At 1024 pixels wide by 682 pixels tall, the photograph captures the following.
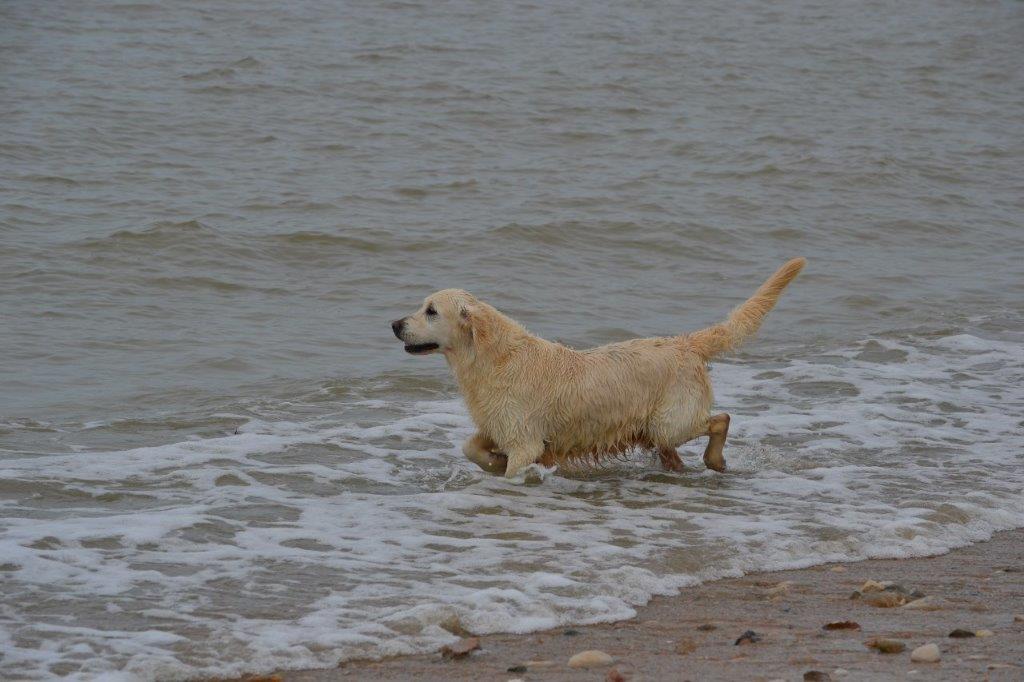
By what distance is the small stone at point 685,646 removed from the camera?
188 inches

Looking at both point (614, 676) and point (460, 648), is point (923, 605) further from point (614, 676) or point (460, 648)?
point (460, 648)

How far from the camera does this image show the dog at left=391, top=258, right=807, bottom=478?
25.5 feet

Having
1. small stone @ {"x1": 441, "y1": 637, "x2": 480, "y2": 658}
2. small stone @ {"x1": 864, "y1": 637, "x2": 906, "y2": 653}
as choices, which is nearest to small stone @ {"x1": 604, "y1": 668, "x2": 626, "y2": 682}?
small stone @ {"x1": 441, "y1": 637, "x2": 480, "y2": 658}

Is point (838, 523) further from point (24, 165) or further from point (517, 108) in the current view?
point (517, 108)

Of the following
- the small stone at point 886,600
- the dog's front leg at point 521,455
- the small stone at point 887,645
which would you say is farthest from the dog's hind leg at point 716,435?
Answer: the small stone at point 887,645

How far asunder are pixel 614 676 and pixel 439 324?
3.68 meters

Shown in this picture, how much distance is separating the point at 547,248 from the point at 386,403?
249 inches

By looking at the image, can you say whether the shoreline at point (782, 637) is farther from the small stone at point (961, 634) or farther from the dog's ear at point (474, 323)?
the dog's ear at point (474, 323)

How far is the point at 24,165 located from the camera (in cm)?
1681

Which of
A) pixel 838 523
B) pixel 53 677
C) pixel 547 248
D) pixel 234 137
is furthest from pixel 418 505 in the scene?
pixel 234 137

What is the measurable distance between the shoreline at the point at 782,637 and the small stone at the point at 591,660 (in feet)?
0.13

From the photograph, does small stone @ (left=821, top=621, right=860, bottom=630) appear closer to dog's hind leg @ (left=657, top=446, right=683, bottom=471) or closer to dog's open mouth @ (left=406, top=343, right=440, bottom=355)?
dog's hind leg @ (left=657, top=446, right=683, bottom=471)

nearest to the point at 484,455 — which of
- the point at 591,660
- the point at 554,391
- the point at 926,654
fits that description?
the point at 554,391

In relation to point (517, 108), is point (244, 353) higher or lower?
lower
